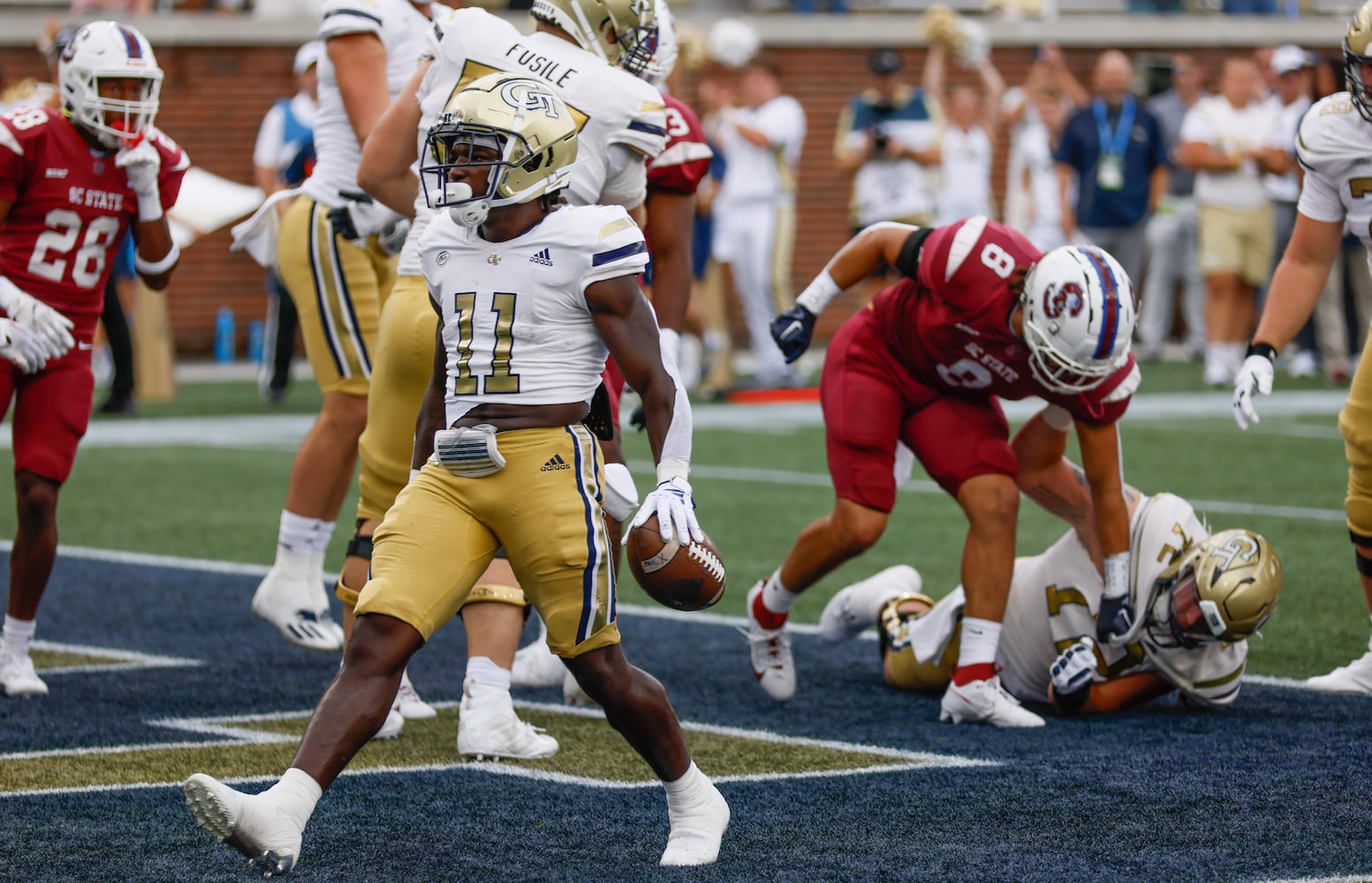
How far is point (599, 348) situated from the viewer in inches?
168

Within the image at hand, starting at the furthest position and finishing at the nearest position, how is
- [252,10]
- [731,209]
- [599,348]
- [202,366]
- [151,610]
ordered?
[252,10]
[202,366]
[731,209]
[151,610]
[599,348]

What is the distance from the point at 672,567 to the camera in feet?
13.2

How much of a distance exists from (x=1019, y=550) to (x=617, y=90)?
402 centimetres

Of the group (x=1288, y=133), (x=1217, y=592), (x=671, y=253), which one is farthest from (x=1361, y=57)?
(x=1288, y=133)

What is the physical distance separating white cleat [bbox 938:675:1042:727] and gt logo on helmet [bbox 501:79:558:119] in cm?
210

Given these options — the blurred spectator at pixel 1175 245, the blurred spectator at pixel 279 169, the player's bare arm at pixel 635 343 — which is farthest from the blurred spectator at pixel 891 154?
the player's bare arm at pixel 635 343

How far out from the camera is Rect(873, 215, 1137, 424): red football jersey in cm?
566

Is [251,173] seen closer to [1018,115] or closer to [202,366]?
[202,366]

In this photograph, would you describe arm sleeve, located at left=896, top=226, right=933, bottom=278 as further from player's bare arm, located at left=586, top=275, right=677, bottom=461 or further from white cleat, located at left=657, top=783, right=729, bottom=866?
white cleat, located at left=657, top=783, right=729, bottom=866

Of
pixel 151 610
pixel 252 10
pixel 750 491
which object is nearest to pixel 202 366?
pixel 252 10

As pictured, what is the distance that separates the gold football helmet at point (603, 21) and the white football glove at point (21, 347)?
174 centimetres

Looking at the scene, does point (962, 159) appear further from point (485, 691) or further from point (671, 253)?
point (485, 691)

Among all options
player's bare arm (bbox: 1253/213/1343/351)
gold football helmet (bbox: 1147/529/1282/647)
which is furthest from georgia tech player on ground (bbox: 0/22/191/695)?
player's bare arm (bbox: 1253/213/1343/351)

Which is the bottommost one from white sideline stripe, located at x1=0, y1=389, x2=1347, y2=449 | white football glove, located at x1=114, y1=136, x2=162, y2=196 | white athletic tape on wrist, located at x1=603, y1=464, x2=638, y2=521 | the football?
white sideline stripe, located at x1=0, y1=389, x2=1347, y2=449
